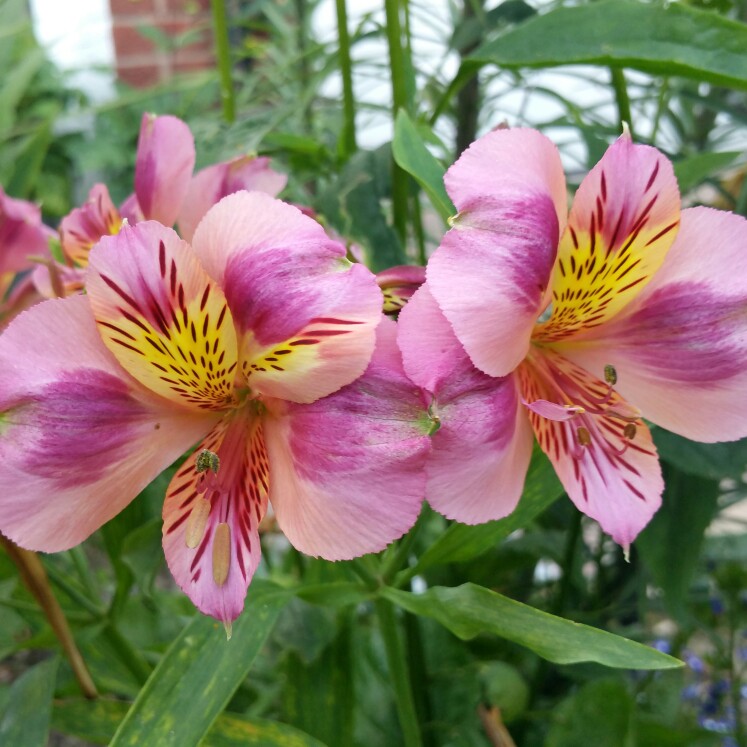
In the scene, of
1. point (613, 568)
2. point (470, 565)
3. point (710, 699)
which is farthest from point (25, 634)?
point (710, 699)

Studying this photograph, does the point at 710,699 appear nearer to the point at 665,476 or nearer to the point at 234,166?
the point at 665,476

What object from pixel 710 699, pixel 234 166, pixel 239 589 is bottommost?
→ pixel 710 699

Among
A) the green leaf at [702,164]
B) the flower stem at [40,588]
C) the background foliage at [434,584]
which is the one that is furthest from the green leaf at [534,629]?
the green leaf at [702,164]

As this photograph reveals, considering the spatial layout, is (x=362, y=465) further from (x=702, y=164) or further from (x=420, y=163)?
(x=702, y=164)

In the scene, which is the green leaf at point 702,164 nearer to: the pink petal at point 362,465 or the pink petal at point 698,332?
the pink petal at point 698,332

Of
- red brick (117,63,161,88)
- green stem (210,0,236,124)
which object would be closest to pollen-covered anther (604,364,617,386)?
green stem (210,0,236,124)

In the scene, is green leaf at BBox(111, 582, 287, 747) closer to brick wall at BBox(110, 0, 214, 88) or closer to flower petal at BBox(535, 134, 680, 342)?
flower petal at BBox(535, 134, 680, 342)
